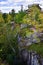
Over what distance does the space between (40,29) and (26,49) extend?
250 centimetres

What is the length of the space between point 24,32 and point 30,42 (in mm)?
1223

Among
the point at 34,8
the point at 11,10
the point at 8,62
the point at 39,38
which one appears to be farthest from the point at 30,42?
the point at 11,10

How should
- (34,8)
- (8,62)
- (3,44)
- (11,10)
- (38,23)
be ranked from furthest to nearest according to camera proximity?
(11,10) → (34,8) → (38,23) → (3,44) → (8,62)

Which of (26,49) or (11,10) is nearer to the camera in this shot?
(26,49)

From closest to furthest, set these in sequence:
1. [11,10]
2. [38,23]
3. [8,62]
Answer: [8,62] < [38,23] < [11,10]

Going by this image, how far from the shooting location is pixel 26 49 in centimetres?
1521

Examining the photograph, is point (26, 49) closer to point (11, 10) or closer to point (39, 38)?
point (39, 38)

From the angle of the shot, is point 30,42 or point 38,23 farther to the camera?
point 38,23

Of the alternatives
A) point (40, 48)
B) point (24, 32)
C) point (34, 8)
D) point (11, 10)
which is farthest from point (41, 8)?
point (40, 48)

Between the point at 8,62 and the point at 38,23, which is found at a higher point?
the point at 38,23

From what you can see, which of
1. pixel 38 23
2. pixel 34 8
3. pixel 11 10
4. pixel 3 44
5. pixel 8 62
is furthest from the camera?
pixel 11 10

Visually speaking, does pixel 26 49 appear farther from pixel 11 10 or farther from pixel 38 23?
pixel 11 10

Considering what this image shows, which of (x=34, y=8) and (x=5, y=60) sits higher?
(x=34, y=8)

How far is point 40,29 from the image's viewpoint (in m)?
17.0
